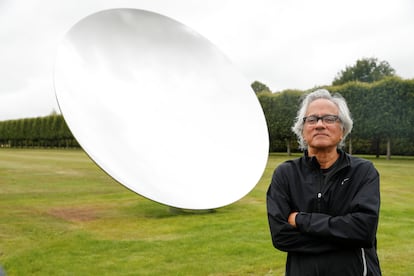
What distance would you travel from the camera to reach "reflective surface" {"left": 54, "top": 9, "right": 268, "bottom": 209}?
13.1 feet

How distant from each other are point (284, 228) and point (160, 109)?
3.08 m

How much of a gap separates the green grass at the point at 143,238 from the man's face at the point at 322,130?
323 centimetres

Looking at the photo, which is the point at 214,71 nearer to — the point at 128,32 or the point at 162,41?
the point at 162,41

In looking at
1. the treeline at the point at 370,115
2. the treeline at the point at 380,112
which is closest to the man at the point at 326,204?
the treeline at the point at 370,115

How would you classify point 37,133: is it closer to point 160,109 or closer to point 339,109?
point 160,109

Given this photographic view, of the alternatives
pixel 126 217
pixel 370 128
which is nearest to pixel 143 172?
pixel 126 217

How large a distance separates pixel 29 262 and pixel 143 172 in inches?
107

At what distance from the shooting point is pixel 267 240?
22.2 feet

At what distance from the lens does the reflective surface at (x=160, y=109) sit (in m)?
4.01

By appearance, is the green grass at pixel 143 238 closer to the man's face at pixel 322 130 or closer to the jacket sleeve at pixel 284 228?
the jacket sleeve at pixel 284 228

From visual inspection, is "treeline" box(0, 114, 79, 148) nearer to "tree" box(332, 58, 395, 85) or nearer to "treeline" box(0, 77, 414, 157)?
"treeline" box(0, 77, 414, 157)

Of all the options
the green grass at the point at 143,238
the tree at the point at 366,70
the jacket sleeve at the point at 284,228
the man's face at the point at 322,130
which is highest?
the tree at the point at 366,70

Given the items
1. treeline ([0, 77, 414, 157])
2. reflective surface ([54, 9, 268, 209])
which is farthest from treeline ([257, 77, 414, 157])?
reflective surface ([54, 9, 268, 209])

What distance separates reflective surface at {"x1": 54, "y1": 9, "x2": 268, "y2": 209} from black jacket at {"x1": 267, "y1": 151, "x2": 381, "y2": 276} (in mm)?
1473
